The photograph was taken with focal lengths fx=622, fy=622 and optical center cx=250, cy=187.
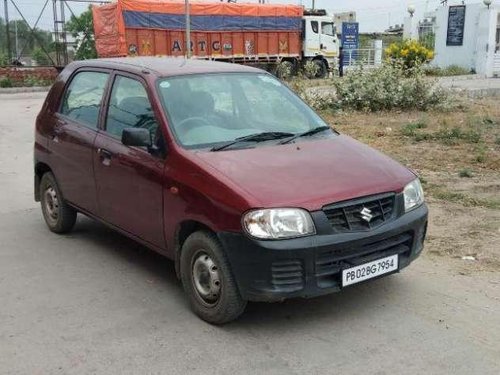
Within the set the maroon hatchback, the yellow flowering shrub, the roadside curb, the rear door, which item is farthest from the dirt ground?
the roadside curb

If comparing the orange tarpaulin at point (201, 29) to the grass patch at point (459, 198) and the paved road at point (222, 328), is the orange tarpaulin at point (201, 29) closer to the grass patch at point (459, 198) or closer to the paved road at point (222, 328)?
the grass patch at point (459, 198)

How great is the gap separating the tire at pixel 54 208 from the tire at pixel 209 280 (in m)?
2.22

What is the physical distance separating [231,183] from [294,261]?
0.64 metres

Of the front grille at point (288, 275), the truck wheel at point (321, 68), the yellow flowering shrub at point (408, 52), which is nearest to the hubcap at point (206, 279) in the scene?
the front grille at point (288, 275)

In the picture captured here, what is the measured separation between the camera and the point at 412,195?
14.5 ft

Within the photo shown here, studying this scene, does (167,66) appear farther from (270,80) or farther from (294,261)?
(294,261)

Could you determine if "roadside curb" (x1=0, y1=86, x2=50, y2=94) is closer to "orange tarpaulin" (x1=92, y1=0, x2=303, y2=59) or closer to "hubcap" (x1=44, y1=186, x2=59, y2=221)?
"orange tarpaulin" (x1=92, y1=0, x2=303, y2=59)

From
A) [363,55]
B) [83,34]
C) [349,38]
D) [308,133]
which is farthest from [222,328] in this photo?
[363,55]

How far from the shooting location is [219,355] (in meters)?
3.74

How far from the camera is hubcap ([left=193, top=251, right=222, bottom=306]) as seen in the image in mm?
4082

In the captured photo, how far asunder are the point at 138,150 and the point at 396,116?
10.3 m

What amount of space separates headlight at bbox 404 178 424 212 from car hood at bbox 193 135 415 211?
6cm

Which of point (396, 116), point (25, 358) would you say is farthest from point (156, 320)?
point (396, 116)

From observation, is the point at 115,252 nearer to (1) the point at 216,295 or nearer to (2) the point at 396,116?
(1) the point at 216,295
